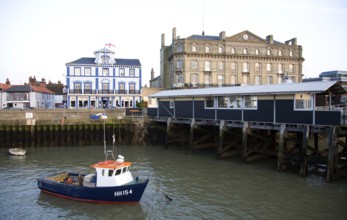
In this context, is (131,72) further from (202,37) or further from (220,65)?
(220,65)

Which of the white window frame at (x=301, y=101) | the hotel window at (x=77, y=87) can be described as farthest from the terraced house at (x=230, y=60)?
the white window frame at (x=301, y=101)

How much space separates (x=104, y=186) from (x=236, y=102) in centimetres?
1587

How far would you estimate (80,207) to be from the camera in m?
19.5

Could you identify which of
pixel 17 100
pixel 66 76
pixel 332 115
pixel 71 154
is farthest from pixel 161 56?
pixel 332 115

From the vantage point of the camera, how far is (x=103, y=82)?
2425 inches

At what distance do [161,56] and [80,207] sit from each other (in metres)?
58.2

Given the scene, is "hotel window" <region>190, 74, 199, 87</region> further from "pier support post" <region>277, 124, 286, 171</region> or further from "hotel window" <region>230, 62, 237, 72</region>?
"pier support post" <region>277, 124, 286, 171</region>

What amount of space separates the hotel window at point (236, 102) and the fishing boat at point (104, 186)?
13699 mm

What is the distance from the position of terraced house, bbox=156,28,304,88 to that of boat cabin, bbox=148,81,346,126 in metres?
28.1

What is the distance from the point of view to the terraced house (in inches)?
2504

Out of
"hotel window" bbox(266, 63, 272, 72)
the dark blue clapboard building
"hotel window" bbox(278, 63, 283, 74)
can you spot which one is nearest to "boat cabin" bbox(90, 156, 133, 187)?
the dark blue clapboard building

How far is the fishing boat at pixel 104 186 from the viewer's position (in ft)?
63.5

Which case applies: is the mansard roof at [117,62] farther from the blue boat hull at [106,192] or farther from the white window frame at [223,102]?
the blue boat hull at [106,192]

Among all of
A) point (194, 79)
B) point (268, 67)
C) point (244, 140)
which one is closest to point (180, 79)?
point (194, 79)
